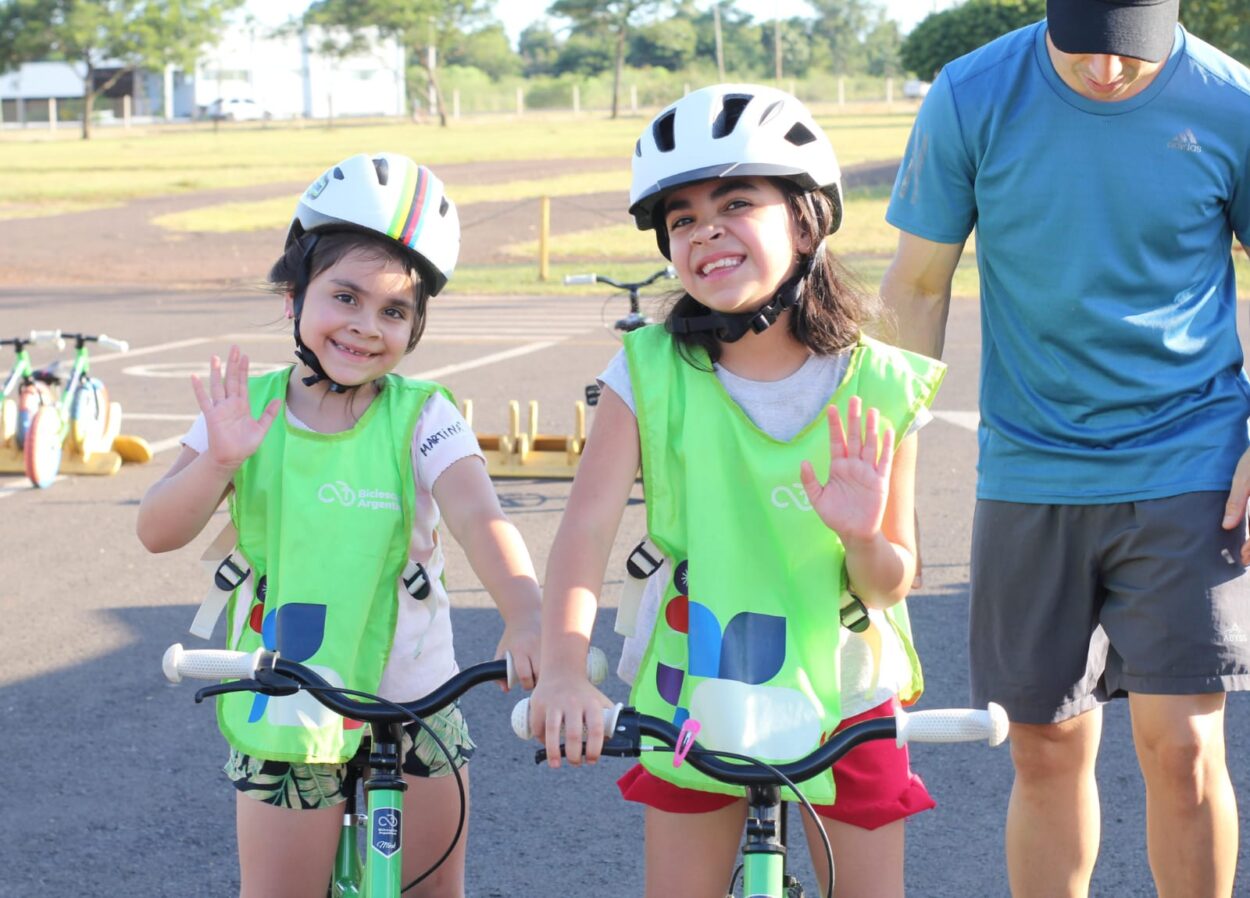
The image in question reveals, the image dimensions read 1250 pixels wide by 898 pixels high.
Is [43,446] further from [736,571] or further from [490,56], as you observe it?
[490,56]

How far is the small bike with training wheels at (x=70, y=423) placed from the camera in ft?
33.2

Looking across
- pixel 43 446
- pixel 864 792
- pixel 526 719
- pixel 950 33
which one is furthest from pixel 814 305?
pixel 950 33

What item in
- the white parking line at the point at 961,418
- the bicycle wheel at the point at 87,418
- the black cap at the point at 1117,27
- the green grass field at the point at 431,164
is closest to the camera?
the black cap at the point at 1117,27

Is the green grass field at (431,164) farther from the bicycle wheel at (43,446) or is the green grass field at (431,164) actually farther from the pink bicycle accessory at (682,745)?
the bicycle wheel at (43,446)

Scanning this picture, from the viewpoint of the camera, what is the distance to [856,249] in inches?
1055

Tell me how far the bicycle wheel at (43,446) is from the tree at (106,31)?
7975 cm

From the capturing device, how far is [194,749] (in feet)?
18.8

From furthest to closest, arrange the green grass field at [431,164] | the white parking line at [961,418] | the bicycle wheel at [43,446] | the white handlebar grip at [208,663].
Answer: the green grass field at [431,164] < the white parking line at [961,418] < the bicycle wheel at [43,446] < the white handlebar grip at [208,663]

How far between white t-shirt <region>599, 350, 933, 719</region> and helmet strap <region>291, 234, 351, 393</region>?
629mm

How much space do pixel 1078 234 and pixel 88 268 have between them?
2572 cm

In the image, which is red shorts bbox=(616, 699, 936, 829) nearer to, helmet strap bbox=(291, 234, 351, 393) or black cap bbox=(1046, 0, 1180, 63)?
helmet strap bbox=(291, 234, 351, 393)

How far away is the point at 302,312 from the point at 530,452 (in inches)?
279

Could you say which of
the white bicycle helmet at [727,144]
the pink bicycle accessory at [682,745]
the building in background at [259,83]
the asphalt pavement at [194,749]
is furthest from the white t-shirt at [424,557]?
the building in background at [259,83]

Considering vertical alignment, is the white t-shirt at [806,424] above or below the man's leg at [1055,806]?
above
